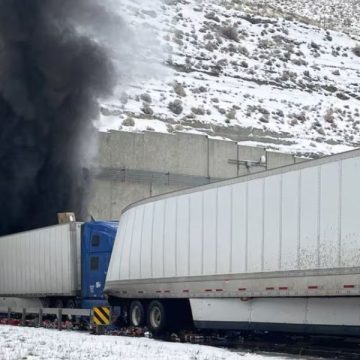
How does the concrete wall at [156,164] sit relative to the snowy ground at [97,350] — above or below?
above

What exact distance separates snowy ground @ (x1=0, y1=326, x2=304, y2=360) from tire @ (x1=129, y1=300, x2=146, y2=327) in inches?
109

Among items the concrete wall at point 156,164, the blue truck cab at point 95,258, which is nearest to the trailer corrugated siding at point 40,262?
the blue truck cab at point 95,258

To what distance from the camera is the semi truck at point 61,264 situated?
21.7 meters

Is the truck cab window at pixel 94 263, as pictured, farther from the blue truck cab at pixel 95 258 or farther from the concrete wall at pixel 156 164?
the concrete wall at pixel 156 164

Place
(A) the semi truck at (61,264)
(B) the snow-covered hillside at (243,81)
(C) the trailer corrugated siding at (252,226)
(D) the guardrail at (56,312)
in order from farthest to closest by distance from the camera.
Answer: (B) the snow-covered hillside at (243,81), (A) the semi truck at (61,264), (D) the guardrail at (56,312), (C) the trailer corrugated siding at (252,226)

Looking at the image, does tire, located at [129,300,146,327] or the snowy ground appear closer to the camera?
the snowy ground

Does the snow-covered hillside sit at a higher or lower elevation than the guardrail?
higher

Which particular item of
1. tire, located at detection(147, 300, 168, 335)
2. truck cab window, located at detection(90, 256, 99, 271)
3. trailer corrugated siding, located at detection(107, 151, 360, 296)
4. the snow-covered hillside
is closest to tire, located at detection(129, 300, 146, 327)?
tire, located at detection(147, 300, 168, 335)

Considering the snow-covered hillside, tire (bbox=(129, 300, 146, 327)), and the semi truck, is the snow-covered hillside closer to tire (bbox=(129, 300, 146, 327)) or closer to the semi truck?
the semi truck

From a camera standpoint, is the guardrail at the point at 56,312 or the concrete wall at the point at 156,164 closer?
the guardrail at the point at 56,312

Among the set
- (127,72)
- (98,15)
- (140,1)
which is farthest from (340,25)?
(98,15)

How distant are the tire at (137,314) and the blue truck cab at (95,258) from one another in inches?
92.9

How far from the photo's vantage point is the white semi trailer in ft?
42.1

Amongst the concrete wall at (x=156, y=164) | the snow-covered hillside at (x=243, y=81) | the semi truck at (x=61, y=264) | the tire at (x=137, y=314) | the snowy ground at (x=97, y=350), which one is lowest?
the snowy ground at (x=97, y=350)
